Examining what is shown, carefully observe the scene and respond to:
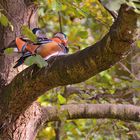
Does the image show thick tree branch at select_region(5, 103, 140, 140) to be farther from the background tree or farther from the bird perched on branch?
the bird perched on branch

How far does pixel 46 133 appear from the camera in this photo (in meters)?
3.39

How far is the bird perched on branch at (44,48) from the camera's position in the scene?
1.41m

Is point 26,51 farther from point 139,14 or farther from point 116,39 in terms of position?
point 139,14

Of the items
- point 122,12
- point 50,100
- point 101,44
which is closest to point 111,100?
point 50,100

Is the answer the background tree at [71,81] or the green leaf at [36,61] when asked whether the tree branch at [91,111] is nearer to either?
the background tree at [71,81]

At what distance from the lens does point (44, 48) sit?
4.63 feet

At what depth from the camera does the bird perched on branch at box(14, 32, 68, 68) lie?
1.41m

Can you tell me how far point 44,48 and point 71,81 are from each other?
16 centimetres

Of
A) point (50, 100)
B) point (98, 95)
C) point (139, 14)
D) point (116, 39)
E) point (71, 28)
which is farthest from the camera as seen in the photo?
point (71, 28)

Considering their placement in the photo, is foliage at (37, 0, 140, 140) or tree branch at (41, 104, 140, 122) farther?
foliage at (37, 0, 140, 140)

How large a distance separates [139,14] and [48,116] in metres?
1.11

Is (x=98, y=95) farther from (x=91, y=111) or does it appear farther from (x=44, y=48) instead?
(x=44, y=48)

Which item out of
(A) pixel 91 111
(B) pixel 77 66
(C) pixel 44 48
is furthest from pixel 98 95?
(B) pixel 77 66

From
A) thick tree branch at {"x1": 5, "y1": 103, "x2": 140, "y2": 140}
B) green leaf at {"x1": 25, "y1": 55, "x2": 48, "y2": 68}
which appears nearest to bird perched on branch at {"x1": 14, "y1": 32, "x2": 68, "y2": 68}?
green leaf at {"x1": 25, "y1": 55, "x2": 48, "y2": 68}
